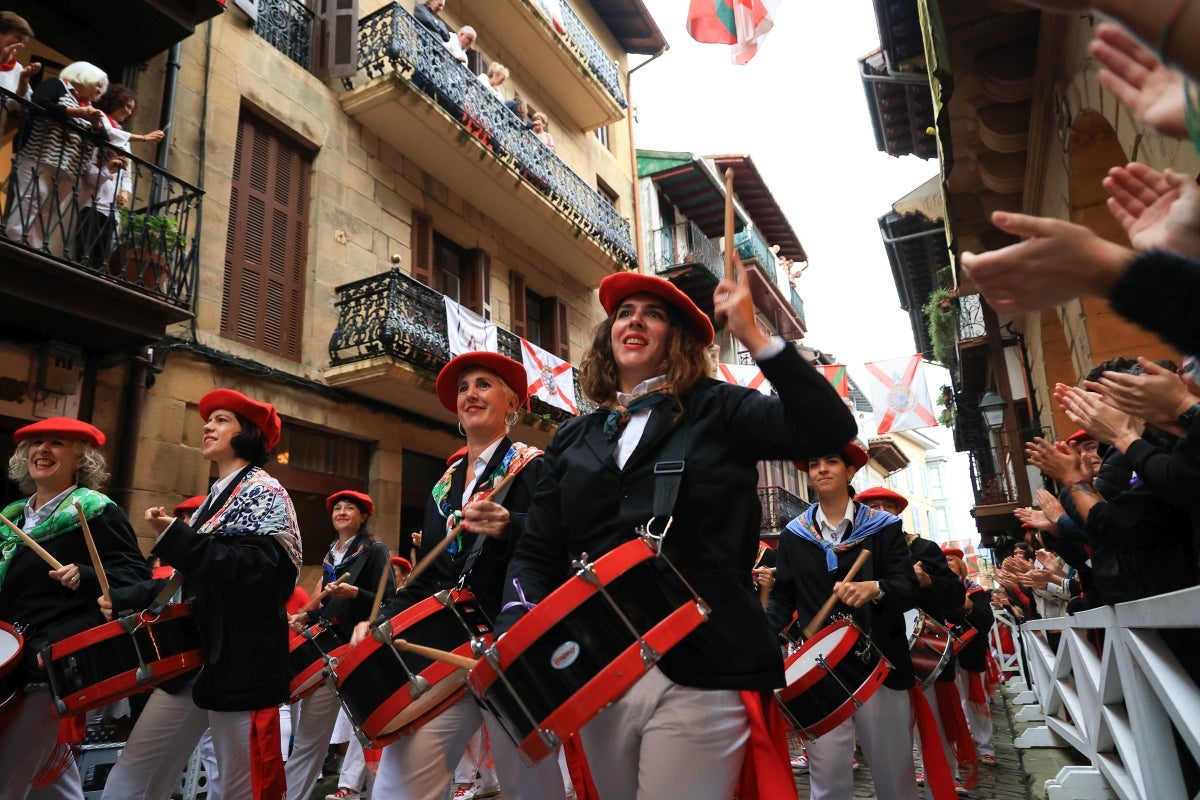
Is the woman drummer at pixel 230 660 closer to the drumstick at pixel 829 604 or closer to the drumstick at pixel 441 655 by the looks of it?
the drumstick at pixel 441 655

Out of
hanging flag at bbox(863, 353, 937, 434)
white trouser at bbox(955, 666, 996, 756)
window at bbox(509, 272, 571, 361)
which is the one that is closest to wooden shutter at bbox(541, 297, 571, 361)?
window at bbox(509, 272, 571, 361)

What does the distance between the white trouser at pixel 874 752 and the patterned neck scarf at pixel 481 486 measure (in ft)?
6.57

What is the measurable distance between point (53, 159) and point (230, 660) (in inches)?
250

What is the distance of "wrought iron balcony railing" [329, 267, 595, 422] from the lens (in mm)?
11289

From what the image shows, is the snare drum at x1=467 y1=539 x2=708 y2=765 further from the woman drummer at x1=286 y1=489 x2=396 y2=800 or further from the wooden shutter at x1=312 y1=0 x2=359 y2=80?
the wooden shutter at x1=312 y1=0 x2=359 y2=80

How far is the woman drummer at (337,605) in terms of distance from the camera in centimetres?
538

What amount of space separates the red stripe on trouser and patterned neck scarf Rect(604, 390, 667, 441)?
231 centimetres

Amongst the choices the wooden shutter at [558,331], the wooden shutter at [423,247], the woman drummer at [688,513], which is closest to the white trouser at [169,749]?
the woman drummer at [688,513]

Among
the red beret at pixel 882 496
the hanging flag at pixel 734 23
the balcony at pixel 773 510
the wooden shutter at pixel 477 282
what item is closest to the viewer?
the red beret at pixel 882 496

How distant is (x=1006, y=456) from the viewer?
1923 cm

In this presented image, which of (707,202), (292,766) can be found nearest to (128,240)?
(292,766)

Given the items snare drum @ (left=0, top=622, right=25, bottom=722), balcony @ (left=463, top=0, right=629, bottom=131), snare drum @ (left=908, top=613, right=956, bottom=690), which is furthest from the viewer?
balcony @ (left=463, top=0, right=629, bottom=131)

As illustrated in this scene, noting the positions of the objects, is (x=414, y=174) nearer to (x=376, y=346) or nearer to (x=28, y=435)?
(x=376, y=346)

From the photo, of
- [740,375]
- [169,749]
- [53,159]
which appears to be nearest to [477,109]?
[53,159]
